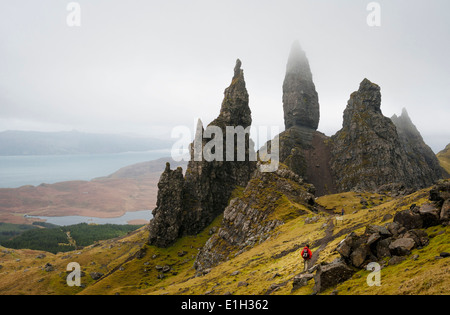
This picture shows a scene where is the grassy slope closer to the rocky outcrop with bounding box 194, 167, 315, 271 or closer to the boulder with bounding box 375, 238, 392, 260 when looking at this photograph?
the boulder with bounding box 375, 238, 392, 260

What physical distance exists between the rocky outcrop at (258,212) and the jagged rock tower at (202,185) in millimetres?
55420

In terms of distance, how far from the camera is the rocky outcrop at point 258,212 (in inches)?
3361

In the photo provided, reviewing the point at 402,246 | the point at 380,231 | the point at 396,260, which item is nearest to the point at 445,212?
the point at 402,246

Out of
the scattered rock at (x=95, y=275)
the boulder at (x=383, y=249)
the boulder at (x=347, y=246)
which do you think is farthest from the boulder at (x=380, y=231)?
the scattered rock at (x=95, y=275)

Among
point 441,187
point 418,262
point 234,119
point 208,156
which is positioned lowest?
point 418,262

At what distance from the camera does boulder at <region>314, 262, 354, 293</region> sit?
26.5 meters

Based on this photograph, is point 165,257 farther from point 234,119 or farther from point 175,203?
point 234,119

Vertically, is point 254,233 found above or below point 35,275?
above

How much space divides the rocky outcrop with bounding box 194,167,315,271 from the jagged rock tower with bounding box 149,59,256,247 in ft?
182

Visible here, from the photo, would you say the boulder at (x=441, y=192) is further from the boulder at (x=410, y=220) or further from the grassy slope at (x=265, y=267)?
the grassy slope at (x=265, y=267)
